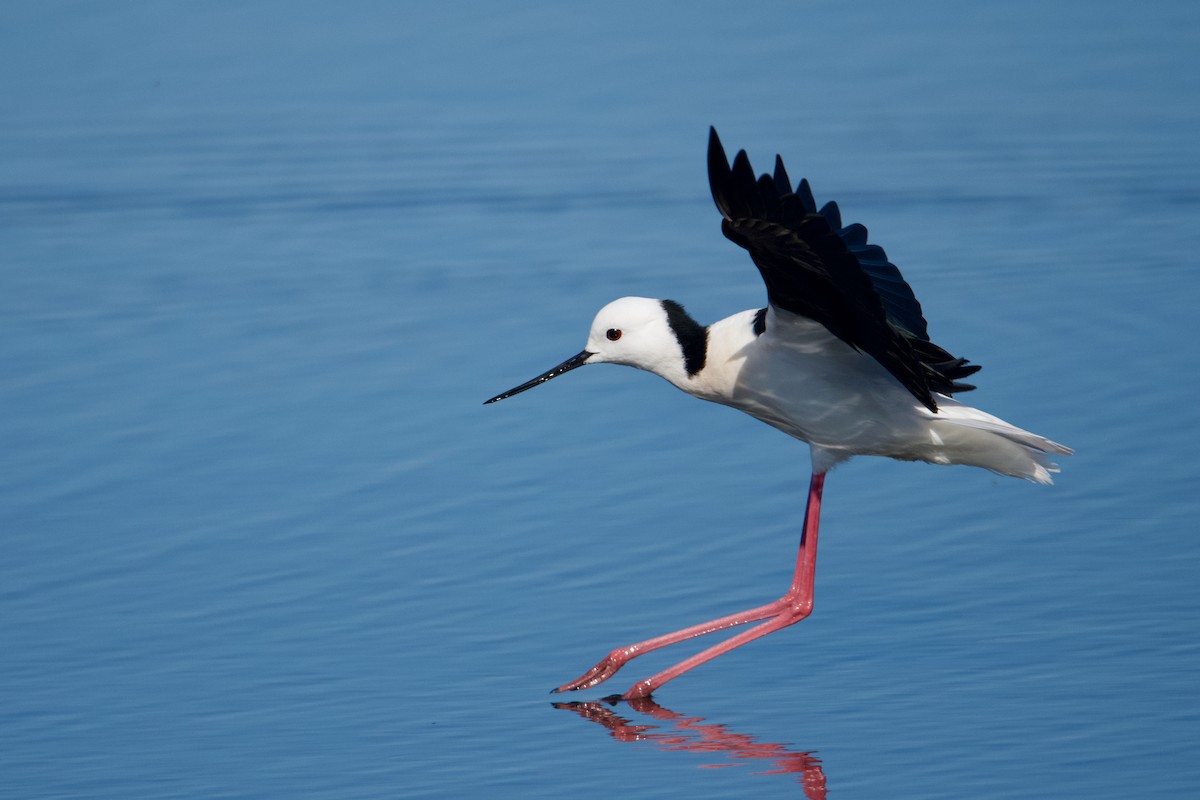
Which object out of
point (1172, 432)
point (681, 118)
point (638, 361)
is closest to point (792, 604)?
point (638, 361)

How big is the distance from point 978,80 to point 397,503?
8263 mm

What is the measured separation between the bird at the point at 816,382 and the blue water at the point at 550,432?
0.20 metres

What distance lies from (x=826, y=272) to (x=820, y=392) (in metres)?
1.04

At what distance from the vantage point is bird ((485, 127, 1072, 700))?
6.32m

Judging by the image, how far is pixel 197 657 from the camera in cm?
655

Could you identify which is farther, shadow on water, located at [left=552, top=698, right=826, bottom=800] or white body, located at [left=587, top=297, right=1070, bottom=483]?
white body, located at [left=587, top=297, right=1070, bottom=483]

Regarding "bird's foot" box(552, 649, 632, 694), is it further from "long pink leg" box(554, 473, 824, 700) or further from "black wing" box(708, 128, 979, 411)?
"black wing" box(708, 128, 979, 411)

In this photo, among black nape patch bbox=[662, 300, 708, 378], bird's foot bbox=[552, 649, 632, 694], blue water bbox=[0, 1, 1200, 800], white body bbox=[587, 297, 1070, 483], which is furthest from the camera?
black nape patch bbox=[662, 300, 708, 378]

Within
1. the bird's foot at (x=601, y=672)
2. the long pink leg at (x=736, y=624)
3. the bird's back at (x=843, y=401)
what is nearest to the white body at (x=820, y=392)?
the bird's back at (x=843, y=401)

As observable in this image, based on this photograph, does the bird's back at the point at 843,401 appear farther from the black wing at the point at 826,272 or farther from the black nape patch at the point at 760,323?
the black wing at the point at 826,272

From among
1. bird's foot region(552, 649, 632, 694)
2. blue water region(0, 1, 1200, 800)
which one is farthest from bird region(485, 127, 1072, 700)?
blue water region(0, 1, 1200, 800)

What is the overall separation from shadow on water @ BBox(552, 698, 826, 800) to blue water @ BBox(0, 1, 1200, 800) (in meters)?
0.02

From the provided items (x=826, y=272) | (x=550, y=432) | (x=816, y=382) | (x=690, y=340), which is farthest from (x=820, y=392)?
(x=550, y=432)

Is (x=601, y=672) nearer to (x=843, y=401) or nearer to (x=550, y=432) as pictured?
(x=843, y=401)
